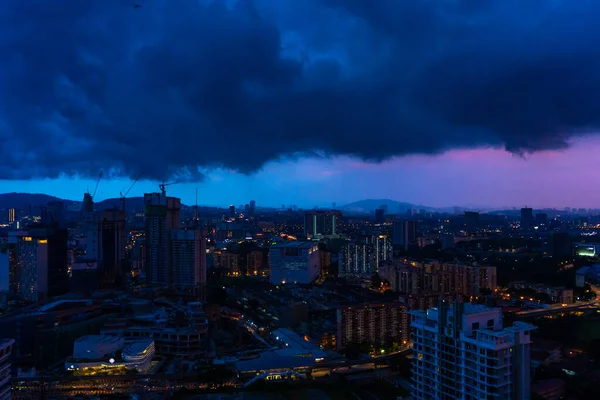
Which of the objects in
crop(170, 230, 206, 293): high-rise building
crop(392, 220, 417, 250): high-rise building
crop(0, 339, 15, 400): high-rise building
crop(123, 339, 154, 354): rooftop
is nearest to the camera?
crop(0, 339, 15, 400): high-rise building

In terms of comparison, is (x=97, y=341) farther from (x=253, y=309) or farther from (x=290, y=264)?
(x=290, y=264)

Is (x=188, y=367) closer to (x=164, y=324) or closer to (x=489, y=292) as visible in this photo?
(x=164, y=324)

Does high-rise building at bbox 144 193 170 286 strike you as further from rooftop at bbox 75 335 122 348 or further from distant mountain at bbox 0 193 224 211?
distant mountain at bbox 0 193 224 211

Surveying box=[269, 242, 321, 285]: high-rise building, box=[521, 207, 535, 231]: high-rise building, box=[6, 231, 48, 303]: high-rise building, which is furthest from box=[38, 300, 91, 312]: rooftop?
box=[521, 207, 535, 231]: high-rise building

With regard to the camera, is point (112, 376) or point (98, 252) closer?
point (112, 376)

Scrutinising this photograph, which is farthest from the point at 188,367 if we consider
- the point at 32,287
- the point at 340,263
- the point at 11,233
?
the point at 340,263

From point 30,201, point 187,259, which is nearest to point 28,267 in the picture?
point 187,259
